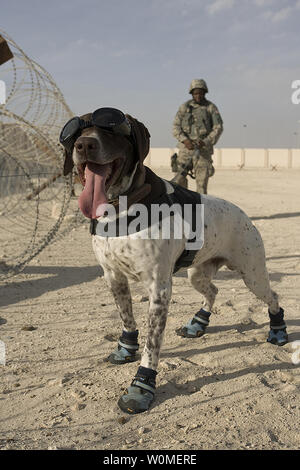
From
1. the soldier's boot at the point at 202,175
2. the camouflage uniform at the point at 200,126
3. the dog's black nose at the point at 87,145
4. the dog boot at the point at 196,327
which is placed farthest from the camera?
the soldier's boot at the point at 202,175

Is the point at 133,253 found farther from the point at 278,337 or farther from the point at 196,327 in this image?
the point at 278,337

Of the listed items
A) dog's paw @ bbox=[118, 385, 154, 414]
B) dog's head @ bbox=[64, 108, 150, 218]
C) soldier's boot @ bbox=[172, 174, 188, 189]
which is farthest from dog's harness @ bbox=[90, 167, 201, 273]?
soldier's boot @ bbox=[172, 174, 188, 189]

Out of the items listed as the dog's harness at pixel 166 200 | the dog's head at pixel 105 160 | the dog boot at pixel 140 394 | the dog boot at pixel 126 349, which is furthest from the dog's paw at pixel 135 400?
the dog's head at pixel 105 160

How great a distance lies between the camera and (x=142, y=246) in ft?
8.84

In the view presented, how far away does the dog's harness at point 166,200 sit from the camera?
273cm

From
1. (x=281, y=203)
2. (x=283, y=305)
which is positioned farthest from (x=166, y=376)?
(x=281, y=203)

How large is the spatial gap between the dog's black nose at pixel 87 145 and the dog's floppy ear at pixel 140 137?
11.6 inches

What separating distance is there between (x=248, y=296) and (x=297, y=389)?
6.37 ft

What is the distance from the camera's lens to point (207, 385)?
3047 millimetres

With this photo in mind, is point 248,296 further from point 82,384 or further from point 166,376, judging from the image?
point 82,384

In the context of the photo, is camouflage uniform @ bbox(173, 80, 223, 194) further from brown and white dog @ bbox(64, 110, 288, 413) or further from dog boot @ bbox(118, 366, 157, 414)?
dog boot @ bbox(118, 366, 157, 414)

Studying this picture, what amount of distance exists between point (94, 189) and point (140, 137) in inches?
17.3

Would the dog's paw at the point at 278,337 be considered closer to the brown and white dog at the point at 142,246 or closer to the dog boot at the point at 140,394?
the brown and white dog at the point at 142,246

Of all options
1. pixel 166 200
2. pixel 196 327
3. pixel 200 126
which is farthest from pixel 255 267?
pixel 200 126
